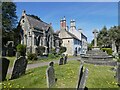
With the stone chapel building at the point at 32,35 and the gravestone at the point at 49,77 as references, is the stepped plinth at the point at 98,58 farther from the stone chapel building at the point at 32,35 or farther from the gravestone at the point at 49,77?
the stone chapel building at the point at 32,35

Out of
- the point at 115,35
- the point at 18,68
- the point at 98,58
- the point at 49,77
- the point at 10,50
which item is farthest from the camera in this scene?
the point at 115,35

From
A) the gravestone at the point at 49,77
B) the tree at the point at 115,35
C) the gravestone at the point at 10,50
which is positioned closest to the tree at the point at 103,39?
the tree at the point at 115,35

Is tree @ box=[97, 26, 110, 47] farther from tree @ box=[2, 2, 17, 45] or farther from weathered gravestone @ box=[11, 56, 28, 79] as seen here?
weathered gravestone @ box=[11, 56, 28, 79]

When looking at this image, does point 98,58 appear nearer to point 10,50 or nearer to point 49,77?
point 49,77

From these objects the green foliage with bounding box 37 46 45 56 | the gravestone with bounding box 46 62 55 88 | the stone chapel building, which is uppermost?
the stone chapel building

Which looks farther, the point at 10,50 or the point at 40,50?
the point at 40,50

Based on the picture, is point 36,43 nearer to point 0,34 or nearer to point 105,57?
point 0,34

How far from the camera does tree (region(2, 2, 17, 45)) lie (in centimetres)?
5001

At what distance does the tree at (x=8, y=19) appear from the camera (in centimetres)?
5001

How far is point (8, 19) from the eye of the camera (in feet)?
173

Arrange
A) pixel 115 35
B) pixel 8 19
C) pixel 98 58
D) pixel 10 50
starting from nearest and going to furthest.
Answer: pixel 98 58 → pixel 10 50 → pixel 8 19 → pixel 115 35

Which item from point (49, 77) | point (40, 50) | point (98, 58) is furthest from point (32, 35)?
point (49, 77)

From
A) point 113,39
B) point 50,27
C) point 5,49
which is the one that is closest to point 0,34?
point 5,49

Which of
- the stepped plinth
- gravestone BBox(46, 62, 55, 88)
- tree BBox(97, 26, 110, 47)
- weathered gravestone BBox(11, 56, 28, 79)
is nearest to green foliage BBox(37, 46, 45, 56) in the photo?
the stepped plinth
